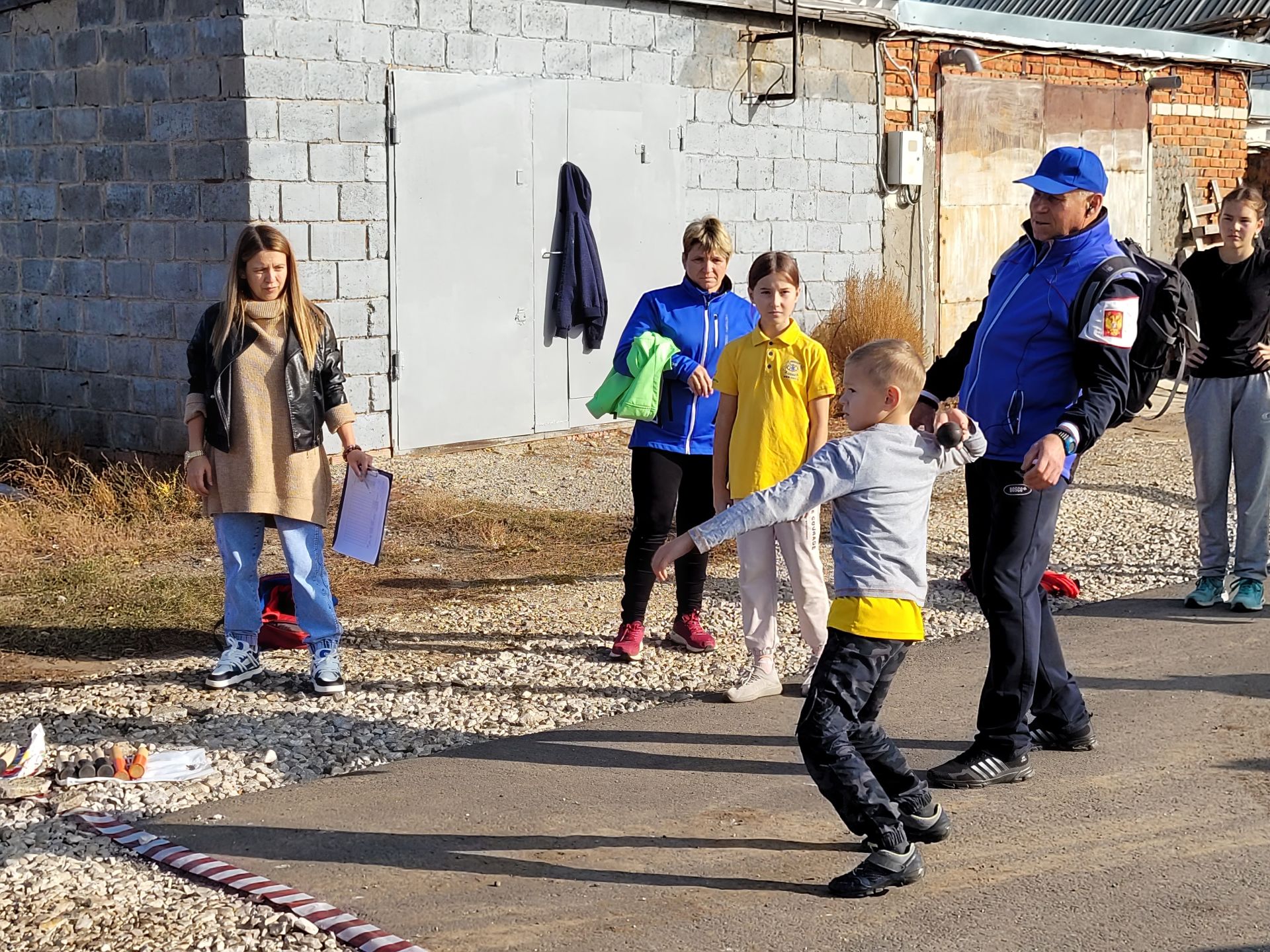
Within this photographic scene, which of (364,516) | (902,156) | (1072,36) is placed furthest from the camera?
(1072,36)

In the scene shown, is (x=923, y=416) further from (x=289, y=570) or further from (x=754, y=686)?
(x=289, y=570)

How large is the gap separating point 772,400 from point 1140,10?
2161cm

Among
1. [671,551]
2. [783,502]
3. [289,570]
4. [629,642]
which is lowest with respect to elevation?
[629,642]

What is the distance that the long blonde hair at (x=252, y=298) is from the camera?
6.20m

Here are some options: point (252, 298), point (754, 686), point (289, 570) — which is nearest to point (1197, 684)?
point (754, 686)

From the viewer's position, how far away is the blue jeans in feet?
20.9

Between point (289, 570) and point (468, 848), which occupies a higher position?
point (289, 570)

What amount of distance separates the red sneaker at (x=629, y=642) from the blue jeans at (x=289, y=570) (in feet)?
3.97

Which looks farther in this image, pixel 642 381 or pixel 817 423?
pixel 642 381

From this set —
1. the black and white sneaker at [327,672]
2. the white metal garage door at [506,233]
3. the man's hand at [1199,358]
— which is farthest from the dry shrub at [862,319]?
the black and white sneaker at [327,672]

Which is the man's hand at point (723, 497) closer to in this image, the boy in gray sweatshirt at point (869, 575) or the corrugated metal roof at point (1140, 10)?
the boy in gray sweatshirt at point (869, 575)

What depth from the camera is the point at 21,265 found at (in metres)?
11.8

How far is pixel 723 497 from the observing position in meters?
6.31

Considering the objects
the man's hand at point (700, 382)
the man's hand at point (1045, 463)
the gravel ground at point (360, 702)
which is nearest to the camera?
the gravel ground at point (360, 702)
